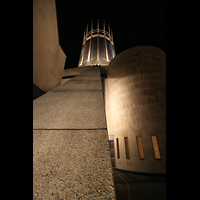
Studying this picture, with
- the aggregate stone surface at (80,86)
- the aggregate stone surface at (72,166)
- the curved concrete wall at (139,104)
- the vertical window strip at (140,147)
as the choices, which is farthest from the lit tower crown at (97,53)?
the aggregate stone surface at (72,166)

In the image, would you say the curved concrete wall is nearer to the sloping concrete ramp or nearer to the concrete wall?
the concrete wall

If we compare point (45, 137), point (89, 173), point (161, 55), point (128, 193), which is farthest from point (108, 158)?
point (161, 55)

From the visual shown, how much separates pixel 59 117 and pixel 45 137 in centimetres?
44

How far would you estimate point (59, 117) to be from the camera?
5.64 ft

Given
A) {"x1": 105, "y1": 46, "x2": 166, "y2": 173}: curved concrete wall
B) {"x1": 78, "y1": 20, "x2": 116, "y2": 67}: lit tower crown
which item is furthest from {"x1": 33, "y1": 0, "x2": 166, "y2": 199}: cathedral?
{"x1": 78, "y1": 20, "x2": 116, "y2": 67}: lit tower crown

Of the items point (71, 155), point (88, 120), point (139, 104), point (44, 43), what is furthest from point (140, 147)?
point (44, 43)

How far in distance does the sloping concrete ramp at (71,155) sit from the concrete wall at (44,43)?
1.91m

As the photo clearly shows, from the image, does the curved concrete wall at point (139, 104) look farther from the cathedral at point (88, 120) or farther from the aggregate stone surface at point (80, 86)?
the aggregate stone surface at point (80, 86)

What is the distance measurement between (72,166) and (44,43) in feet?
12.6

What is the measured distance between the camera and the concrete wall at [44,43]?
9.44 ft

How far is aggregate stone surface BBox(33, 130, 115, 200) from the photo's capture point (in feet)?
2.68

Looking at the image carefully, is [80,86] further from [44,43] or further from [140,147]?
[140,147]

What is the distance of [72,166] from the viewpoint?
0.99 metres
